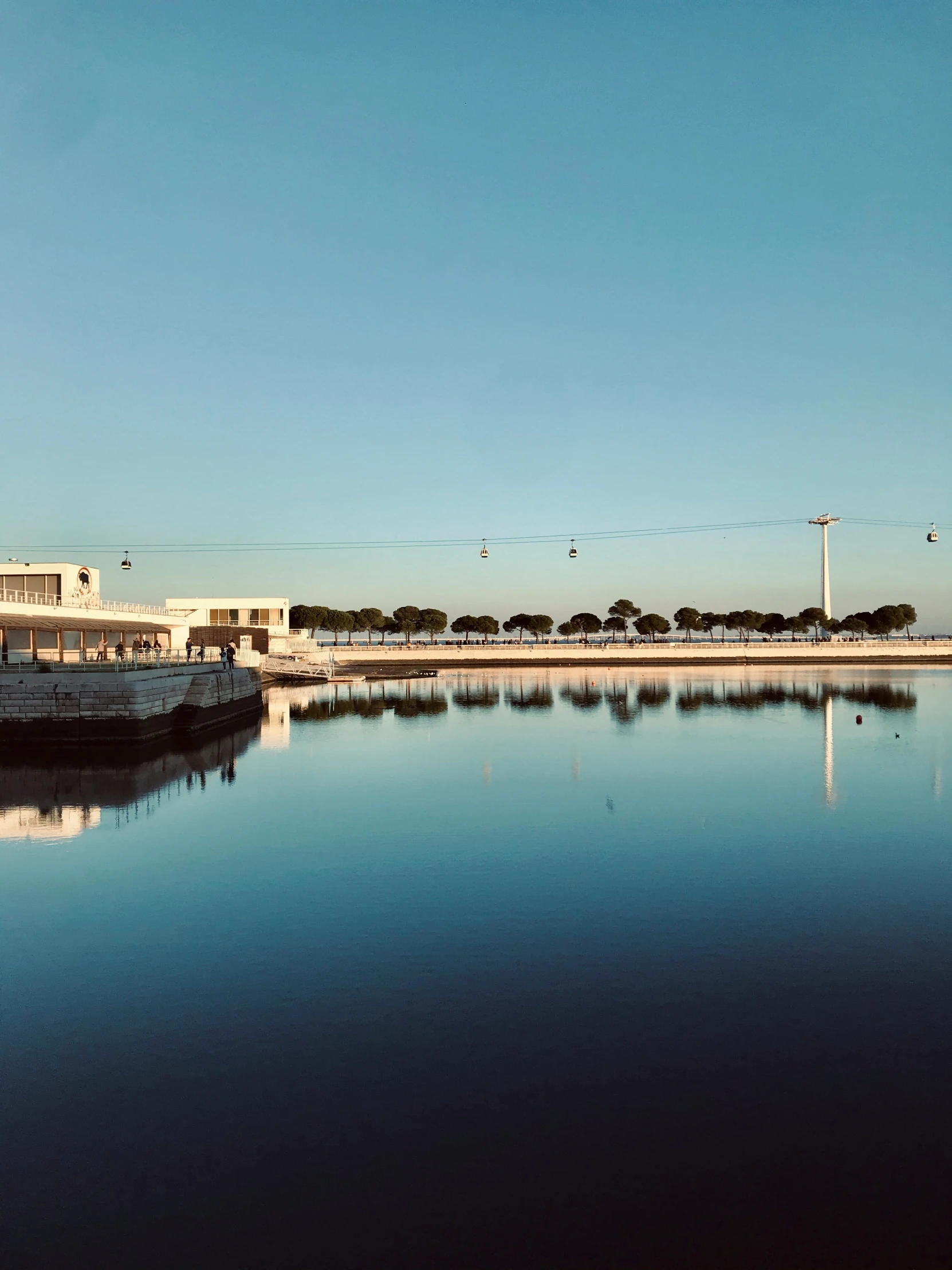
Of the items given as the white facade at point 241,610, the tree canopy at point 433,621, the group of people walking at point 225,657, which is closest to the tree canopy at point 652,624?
A: the tree canopy at point 433,621

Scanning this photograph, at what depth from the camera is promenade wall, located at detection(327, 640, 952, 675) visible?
103 m

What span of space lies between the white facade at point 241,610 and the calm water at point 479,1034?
244ft

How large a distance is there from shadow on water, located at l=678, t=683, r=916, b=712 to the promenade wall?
33451 mm

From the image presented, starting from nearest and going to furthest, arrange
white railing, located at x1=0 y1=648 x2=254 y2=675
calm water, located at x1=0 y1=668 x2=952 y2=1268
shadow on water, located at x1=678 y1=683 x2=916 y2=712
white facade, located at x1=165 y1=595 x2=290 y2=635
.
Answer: calm water, located at x1=0 y1=668 x2=952 y2=1268 < white railing, located at x1=0 y1=648 x2=254 y2=675 < shadow on water, located at x1=678 y1=683 x2=916 y2=712 < white facade, located at x1=165 y1=595 x2=290 y2=635

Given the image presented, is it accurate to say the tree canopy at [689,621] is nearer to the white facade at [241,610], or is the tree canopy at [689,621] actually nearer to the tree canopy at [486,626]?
the tree canopy at [486,626]

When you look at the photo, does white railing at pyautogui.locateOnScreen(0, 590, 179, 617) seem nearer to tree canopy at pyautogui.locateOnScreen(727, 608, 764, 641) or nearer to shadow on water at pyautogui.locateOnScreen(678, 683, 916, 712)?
shadow on water at pyautogui.locateOnScreen(678, 683, 916, 712)

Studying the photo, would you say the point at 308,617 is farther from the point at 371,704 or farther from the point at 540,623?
the point at 371,704

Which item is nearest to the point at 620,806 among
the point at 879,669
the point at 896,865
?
the point at 896,865

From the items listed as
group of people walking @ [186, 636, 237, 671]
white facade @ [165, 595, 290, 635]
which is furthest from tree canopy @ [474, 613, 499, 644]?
group of people walking @ [186, 636, 237, 671]

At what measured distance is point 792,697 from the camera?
189 ft

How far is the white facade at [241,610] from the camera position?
94812 mm

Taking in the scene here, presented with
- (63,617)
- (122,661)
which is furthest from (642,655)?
(122,661)

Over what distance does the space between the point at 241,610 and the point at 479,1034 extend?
296ft

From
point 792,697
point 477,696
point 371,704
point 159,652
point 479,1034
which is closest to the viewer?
point 479,1034
